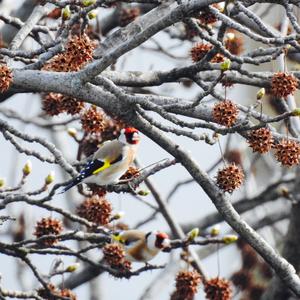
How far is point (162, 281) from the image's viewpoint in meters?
8.41

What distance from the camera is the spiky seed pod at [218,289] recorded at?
6.85m

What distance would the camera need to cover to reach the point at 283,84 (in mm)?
5355

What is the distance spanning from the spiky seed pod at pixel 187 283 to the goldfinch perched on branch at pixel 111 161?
1.10 m

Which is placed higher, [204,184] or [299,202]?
[299,202]

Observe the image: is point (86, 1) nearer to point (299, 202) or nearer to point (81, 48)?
point (81, 48)

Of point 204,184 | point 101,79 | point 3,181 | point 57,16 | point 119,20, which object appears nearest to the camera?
point 101,79

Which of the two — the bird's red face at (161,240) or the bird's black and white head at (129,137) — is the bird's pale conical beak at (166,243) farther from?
the bird's black and white head at (129,137)

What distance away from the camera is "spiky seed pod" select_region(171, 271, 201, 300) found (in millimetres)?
7094

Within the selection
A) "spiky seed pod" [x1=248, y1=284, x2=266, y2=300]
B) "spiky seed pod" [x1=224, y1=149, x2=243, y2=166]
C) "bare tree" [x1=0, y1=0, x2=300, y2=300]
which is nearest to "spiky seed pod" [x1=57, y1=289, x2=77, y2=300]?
"bare tree" [x1=0, y1=0, x2=300, y2=300]

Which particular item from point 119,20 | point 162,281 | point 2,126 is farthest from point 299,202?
point 2,126

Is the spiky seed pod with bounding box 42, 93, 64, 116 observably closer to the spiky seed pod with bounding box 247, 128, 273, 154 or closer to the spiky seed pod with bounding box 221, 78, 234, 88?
the spiky seed pod with bounding box 221, 78, 234, 88

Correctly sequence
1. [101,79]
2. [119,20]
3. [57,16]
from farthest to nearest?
[119,20] < [57,16] < [101,79]

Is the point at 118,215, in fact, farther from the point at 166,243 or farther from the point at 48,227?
the point at 48,227

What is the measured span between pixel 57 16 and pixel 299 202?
291 cm
